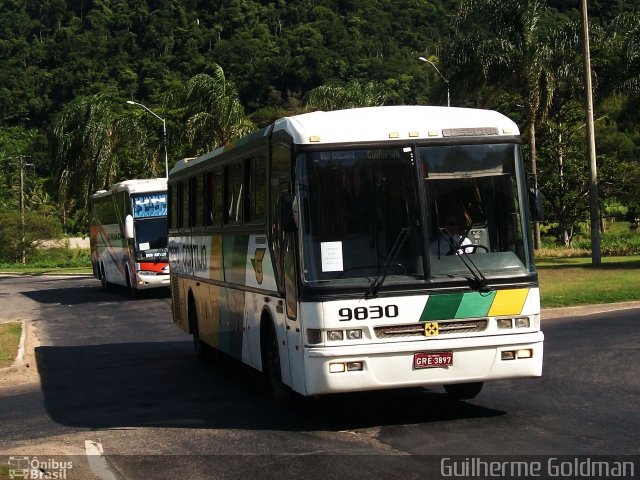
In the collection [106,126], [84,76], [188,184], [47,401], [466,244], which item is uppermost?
[84,76]

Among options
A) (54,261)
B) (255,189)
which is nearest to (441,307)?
(255,189)

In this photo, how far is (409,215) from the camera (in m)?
10.1

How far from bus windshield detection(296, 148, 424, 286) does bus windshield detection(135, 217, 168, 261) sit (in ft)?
72.9

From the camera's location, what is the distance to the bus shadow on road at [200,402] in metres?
10.7

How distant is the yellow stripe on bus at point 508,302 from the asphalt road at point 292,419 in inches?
40.1

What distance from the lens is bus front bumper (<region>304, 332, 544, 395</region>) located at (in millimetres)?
9727

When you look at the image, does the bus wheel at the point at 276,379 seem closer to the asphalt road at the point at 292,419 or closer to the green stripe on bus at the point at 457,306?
the asphalt road at the point at 292,419

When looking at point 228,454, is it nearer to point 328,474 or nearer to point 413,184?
point 328,474

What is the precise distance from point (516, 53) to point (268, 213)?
31.2m

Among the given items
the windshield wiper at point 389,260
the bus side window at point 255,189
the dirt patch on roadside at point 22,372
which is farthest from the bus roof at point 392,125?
the dirt patch on roadside at point 22,372

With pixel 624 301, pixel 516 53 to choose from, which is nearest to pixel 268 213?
pixel 624 301

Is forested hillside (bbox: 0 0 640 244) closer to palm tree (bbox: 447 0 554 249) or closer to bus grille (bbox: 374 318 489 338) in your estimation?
palm tree (bbox: 447 0 554 249)

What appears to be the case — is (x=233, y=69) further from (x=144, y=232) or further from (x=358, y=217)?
(x=358, y=217)

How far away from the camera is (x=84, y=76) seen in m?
110
